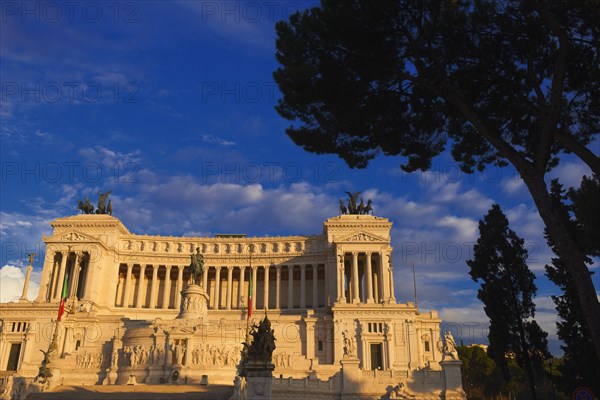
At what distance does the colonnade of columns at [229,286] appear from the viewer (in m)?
67.4

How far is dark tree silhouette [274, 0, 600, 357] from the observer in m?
20.0

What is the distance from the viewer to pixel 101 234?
65.9m

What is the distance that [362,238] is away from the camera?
62.6 m

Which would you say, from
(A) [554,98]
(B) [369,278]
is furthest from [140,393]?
(B) [369,278]

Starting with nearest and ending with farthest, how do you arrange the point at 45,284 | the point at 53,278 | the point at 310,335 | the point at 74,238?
the point at 310,335 → the point at 45,284 → the point at 53,278 → the point at 74,238

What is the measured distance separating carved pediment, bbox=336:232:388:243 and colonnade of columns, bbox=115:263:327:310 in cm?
610

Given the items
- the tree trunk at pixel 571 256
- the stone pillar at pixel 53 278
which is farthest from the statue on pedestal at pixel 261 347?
the stone pillar at pixel 53 278

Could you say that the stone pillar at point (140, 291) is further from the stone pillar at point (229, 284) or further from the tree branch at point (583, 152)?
the tree branch at point (583, 152)

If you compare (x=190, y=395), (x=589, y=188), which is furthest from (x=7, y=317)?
(x=589, y=188)

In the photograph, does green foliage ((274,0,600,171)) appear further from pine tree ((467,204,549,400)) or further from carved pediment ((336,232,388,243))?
carved pediment ((336,232,388,243))

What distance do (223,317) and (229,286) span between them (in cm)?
1251

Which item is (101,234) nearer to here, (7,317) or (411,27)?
(7,317)

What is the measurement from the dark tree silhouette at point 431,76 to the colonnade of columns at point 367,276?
3703 cm

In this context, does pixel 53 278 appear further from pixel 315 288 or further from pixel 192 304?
pixel 315 288
